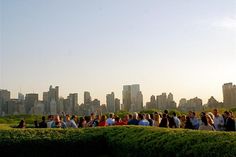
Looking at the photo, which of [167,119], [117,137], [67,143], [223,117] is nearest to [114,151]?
[117,137]

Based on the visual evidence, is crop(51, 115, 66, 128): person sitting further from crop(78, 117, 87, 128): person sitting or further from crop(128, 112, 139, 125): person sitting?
crop(128, 112, 139, 125): person sitting

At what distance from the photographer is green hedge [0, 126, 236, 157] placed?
43.4ft

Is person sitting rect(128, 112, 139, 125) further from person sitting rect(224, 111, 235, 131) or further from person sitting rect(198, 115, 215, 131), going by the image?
person sitting rect(224, 111, 235, 131)

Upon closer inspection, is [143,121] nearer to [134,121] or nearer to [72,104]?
[134,121]

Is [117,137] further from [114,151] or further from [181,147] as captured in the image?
[181,147]

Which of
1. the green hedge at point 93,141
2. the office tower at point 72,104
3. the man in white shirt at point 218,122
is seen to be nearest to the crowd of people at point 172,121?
the man in white shirt at point 218,122

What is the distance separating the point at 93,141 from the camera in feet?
56.0

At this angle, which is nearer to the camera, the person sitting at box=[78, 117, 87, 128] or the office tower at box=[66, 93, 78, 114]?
the person sitting at box=[78, 117, 87, 128]

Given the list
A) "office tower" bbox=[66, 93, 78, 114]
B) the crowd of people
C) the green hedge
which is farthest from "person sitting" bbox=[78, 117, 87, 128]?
"office tower" bbox=[66, 93, 78, 114]

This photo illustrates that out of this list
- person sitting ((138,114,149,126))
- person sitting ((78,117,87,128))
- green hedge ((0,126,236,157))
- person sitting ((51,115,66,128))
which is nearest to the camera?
green hedge ((0,126,236,157))

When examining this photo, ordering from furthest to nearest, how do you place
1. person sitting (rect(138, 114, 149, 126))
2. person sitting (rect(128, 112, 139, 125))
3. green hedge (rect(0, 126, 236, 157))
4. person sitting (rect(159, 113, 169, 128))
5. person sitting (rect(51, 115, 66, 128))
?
1. person sitting (rect(51, 115, 66, 128))
2. person sitting (rect(128, 112, 139, 125))
3. person sitting (rect(138, 114, 149, 126))
4. person sitting (rect(159, 113, 169, 128))
5. green hedge (rect(0, 126, 236, 157))

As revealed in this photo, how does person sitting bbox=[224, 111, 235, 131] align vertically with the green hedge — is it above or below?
above

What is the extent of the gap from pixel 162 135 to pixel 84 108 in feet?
229

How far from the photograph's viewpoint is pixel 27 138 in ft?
55.1
